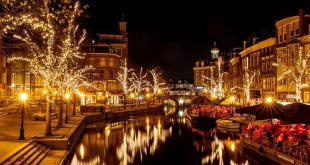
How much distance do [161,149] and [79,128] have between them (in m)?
9.31

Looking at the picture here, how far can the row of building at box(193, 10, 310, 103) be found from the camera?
183ft

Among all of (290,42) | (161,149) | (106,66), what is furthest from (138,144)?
(106,66)

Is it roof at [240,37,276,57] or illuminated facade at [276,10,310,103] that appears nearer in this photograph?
illuminated facade at [276,10,310,103]

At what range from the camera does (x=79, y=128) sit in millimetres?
36000

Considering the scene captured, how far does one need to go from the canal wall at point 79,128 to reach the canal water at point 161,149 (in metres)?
0.73

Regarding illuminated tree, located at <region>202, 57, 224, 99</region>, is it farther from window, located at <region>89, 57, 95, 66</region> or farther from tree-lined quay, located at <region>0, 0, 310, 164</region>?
window, located at <region>89, 57, 95, 66</region>

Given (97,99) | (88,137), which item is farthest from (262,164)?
(97,99)

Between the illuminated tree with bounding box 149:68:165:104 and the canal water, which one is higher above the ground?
the illuminated tree with bounding box 149:68:165:104

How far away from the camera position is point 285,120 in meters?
21.4

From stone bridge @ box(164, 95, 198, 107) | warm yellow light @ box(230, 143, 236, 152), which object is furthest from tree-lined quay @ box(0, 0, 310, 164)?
stone bridge @ box(164, 95, 198, 107)

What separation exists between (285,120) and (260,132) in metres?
3.03

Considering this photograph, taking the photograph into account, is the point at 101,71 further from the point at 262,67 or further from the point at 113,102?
the point at 262,67

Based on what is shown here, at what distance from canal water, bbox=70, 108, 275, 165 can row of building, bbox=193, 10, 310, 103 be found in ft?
68.7

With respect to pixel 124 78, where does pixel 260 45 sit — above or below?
above
